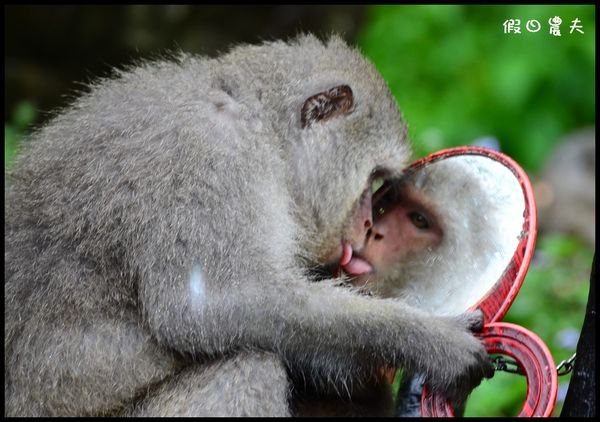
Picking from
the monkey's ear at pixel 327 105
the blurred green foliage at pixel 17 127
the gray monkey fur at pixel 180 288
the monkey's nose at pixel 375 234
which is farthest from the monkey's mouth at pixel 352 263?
the blurred green foliage at pixel 17 127

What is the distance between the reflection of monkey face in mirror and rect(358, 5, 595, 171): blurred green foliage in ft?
15.5

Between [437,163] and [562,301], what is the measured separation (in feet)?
8.71

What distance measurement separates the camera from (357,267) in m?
4.66

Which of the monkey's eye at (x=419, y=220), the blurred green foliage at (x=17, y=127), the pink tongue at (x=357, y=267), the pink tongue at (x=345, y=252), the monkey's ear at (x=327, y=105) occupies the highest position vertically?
the blurred green foliage at (x=17, y=127)

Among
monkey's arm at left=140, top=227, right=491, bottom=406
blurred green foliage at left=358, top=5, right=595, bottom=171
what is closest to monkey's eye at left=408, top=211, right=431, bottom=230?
monkey's arm at left=140, top=227, right=491, bottom=406

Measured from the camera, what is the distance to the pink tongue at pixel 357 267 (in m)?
4.62

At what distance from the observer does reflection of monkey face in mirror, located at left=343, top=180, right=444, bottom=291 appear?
4793 mm

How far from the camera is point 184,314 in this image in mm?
3859

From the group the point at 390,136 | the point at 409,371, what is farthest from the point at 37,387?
the point at 390,136

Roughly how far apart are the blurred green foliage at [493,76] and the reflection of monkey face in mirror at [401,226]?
15.5 ft

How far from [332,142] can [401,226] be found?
2.17ft

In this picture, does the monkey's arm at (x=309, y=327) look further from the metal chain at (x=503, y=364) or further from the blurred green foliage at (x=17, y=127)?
the blurred green foliage at (x=17, y=127)

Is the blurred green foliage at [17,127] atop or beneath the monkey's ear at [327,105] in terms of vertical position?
atop

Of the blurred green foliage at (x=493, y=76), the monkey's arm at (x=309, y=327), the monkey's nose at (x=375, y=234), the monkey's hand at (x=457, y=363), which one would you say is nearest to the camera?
the monkey's arm at (x=309, y=327)
